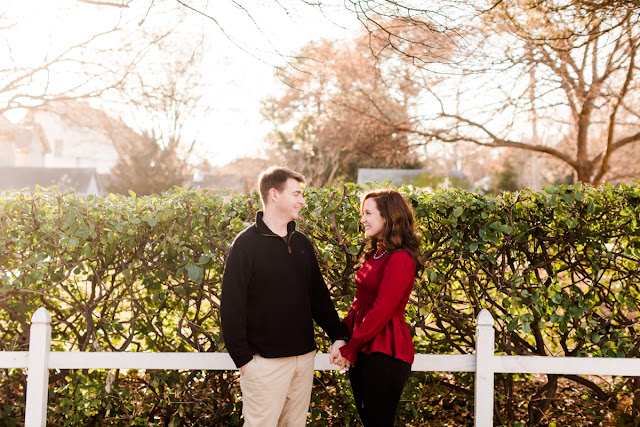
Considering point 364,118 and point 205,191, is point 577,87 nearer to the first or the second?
point 364,118

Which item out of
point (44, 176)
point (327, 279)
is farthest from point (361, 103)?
point (44, 176)

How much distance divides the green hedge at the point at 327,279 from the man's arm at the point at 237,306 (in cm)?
87

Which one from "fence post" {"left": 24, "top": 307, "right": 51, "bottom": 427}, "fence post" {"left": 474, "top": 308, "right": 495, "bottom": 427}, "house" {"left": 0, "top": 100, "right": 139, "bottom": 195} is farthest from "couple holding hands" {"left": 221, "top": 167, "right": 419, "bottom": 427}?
"house" {"left": 0, "top": 100, "right": 139, "bottom": 195}

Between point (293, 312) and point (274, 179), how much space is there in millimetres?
709

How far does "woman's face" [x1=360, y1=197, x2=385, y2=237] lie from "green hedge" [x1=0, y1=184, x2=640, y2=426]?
0.69 m

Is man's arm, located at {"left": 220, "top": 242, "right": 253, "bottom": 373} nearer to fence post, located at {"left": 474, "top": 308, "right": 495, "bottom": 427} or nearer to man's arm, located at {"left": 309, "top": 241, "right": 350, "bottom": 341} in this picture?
man's arm, located at {"left": 309, "top": 241, "right": 350, "bottom": 341}

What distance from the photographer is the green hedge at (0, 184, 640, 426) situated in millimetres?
3949

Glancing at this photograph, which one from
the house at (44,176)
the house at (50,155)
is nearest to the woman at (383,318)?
the house at (50,155)

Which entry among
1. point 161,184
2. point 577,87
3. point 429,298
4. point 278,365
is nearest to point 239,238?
point 278,365

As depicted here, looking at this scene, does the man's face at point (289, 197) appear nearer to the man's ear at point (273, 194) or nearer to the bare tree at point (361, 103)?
the man's ear at point (273, 194)

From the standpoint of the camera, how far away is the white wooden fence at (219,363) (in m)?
3.65

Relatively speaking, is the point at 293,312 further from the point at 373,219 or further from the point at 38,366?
the point at 38,366

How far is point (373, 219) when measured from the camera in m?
3.20

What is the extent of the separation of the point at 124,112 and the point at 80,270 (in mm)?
30753
